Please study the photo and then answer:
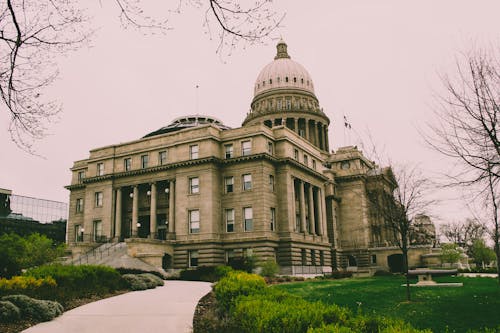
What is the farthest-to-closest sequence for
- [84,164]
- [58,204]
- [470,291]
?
[58,204] → [84,164] → [470,291]

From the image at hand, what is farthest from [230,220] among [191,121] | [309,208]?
[191,121]

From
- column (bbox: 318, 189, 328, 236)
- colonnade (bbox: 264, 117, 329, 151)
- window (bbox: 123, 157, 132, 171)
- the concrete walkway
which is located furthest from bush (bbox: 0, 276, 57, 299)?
colonnade (bbox: 264, 117, 329, 151)

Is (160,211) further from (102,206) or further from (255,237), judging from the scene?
(255,237)

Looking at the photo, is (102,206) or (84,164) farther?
(84,164)

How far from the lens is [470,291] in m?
21.4

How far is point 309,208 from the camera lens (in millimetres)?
55406

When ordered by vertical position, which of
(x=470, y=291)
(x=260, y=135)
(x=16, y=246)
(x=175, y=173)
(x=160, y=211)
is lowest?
(x=470, y=291)

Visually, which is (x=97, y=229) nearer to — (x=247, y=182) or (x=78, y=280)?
(x=247, y=182)

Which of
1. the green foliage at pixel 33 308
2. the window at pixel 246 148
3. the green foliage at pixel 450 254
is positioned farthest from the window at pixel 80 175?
the green foliage at pixel 33 308

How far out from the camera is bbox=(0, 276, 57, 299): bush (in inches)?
651

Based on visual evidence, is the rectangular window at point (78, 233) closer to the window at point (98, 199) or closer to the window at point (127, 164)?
the window at point (98, 199)

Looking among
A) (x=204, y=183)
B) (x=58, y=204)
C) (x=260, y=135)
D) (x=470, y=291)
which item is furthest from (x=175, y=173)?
(x=58, y=204)

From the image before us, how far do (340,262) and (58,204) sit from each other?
7370cm

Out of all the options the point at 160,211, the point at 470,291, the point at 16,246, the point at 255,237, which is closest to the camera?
the point at 470,291
